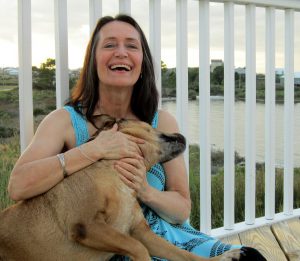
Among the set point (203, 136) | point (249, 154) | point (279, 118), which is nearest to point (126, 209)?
point (203, 136)

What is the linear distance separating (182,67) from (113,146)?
117 cm

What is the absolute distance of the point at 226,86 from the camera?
3.27 metres

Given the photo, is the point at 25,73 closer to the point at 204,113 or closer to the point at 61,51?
the point at 61,51

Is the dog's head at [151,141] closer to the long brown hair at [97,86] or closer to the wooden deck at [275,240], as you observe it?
the long brown hair at [97,86]

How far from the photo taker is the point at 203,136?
3.21m

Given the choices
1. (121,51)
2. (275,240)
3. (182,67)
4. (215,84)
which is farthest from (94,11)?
(275,240)

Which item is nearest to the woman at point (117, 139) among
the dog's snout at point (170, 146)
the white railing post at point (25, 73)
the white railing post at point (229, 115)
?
the dog's snout at point (170, 146)

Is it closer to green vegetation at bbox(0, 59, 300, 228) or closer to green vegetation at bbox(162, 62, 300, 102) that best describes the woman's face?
green vegetation at bbox(0, 59, 300, 228)

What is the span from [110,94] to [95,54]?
0.19 m

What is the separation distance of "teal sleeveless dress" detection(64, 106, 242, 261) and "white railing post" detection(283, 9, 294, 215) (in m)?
1.61

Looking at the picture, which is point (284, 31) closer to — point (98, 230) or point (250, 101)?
point (250, 101)

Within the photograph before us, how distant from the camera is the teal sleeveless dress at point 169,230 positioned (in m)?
2.20

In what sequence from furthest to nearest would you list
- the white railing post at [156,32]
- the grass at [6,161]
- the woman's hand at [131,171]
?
the white railing post at [156,32] → the grass at [6,161] → the woman's hand at [131,171]

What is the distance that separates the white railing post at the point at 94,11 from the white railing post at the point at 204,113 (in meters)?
0.74
